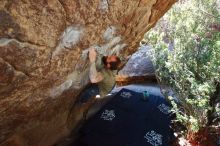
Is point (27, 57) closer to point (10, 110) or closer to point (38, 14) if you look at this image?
point (38, 14)

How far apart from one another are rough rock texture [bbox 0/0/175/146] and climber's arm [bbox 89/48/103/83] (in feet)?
0.36

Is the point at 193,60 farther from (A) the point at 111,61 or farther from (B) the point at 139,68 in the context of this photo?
(B) the point at 139,68

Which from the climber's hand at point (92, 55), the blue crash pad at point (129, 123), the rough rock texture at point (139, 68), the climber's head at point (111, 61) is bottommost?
the blue crash pad at point (129, 123)

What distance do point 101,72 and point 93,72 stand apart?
0.83 ft

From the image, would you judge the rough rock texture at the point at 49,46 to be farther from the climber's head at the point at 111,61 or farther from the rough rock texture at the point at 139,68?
the rough rock texture at the point at 139,68

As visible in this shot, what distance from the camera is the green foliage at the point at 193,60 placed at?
6293 mm

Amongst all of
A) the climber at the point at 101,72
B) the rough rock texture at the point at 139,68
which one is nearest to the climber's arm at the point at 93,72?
the climber at the point at 101,72

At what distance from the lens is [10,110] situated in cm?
425

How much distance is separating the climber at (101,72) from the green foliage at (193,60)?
1.69 metres

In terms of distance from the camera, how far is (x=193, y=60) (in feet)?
22.0

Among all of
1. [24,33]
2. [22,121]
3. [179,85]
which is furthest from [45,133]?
[24,33]

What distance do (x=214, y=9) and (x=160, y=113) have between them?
2652 mm

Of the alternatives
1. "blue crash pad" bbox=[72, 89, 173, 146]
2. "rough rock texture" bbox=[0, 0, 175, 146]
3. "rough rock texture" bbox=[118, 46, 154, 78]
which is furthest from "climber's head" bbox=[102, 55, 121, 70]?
"rough rock texture" bbox=[118, 46, 154, 78]

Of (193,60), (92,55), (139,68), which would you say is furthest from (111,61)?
(139,68)
